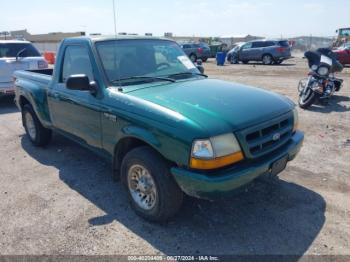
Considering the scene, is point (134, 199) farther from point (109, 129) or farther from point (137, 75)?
point (137, 75)

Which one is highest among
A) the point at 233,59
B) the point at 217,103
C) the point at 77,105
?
the point at 233,59

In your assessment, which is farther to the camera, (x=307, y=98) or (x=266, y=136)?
(x=307, y=98)

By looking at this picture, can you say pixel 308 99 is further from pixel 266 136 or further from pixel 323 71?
pixel 266 136

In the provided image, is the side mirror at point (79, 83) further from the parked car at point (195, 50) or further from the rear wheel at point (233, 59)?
the parked car at point (195, 50)

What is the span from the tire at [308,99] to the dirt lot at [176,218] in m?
3.05

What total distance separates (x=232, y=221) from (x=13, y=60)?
8.29 metres

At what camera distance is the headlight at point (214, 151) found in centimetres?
276

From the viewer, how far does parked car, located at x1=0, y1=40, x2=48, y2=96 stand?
8.98 metres

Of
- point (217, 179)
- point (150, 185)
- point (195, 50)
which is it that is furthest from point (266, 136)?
point (195, 50)

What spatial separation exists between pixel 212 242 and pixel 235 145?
1.01m

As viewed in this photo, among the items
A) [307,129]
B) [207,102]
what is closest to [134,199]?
[207,102]

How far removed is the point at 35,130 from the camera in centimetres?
574

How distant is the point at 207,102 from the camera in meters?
3.19

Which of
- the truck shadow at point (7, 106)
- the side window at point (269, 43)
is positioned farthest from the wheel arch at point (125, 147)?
the side window at point (269, 43)
